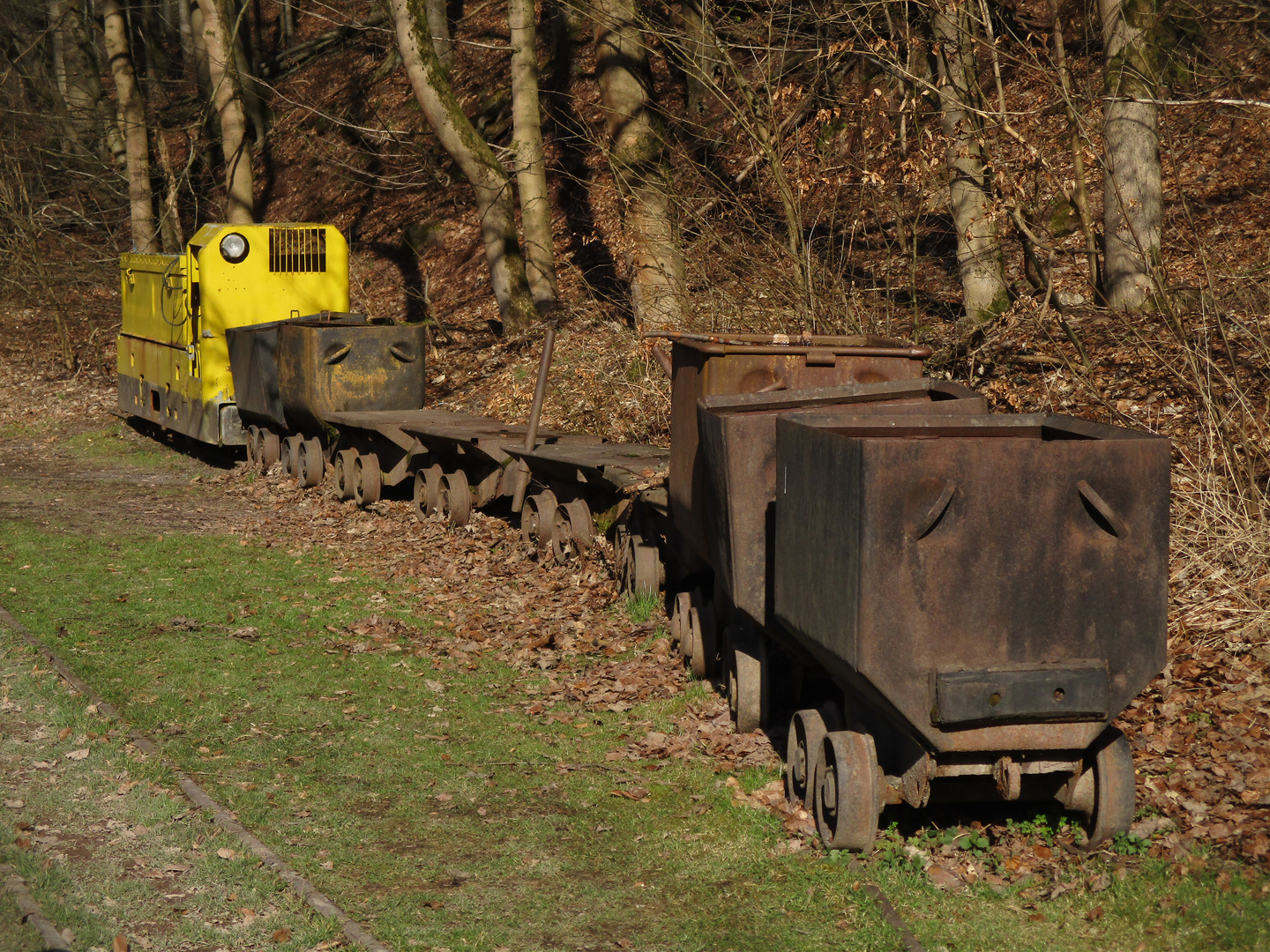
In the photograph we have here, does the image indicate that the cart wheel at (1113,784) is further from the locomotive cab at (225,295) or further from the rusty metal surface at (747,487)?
the locomotive cab at (225,295)

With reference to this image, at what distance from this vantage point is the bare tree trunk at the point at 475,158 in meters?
19.7

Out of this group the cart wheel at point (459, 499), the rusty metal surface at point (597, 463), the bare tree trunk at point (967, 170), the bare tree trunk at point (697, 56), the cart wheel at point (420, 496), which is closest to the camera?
the rusty metal surface at point (597, 463)

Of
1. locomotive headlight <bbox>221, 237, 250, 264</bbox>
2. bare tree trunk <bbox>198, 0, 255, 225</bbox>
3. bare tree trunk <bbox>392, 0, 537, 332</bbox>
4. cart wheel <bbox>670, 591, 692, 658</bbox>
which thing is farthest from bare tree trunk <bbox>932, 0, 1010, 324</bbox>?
bare tree trunk <bbox>198, 0, 255, 225</bbox>

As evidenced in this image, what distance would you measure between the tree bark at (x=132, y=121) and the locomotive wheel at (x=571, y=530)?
1649 cm

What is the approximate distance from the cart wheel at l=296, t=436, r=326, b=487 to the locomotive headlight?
3.23 metres

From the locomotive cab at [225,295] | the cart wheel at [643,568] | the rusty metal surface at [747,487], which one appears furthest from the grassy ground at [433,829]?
the locomotive cab at [225,295]

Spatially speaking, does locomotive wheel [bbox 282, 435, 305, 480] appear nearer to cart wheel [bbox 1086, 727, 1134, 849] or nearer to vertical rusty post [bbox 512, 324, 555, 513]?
vertical rusty post [bbox 512, 324, 555, 513]

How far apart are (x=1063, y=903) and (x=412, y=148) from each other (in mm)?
26968

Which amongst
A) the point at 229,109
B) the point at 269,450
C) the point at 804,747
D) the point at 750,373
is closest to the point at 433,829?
the point at 804,747

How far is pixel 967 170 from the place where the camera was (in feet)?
41.4

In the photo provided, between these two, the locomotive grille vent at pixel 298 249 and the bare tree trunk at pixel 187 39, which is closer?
the locomotive grille vent at pixel 298 249

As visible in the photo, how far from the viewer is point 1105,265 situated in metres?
12.7

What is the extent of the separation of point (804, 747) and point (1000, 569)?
5.58 feet

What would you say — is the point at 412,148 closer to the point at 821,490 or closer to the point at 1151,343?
the point at 1151,343
